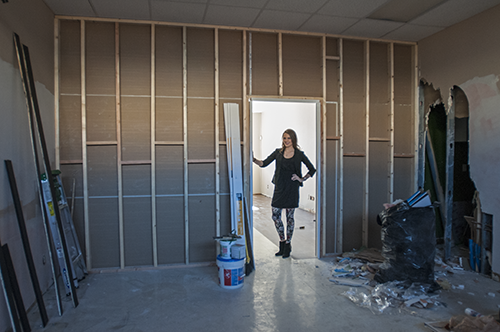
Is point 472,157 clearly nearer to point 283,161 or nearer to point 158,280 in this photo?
point 283,161

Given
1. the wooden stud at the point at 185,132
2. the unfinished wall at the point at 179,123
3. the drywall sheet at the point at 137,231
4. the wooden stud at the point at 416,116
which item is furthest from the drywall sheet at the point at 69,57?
the wooden stud at the point at 416,116

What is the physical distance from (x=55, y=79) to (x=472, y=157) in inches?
192

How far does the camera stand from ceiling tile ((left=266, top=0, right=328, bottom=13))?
3.37 meters

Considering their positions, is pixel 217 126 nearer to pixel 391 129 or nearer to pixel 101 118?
pixel 101 118

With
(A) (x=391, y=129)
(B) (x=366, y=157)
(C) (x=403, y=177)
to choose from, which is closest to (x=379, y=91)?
(A) (x=391, y=129)

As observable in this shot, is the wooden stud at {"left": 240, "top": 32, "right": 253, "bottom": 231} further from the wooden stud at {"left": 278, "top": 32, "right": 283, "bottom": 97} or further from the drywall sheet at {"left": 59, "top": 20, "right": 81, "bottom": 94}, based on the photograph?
the drywall sheet at {"left": 59, "top": 20, "right": 81, "bottom": 94}

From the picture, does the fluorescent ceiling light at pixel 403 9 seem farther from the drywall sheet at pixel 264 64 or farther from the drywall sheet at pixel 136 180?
the drywall sheet at pixel 136 180

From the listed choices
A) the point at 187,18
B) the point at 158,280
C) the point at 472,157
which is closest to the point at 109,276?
the point at 158,280

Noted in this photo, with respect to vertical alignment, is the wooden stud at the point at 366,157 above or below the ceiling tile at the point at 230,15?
below

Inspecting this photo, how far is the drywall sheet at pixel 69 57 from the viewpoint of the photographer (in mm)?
3705

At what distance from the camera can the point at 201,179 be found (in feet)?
13.2

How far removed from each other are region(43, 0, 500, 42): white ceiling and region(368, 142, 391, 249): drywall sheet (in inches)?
61.7

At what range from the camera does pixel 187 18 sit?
12.3ft

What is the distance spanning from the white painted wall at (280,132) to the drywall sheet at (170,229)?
3.41 meters
